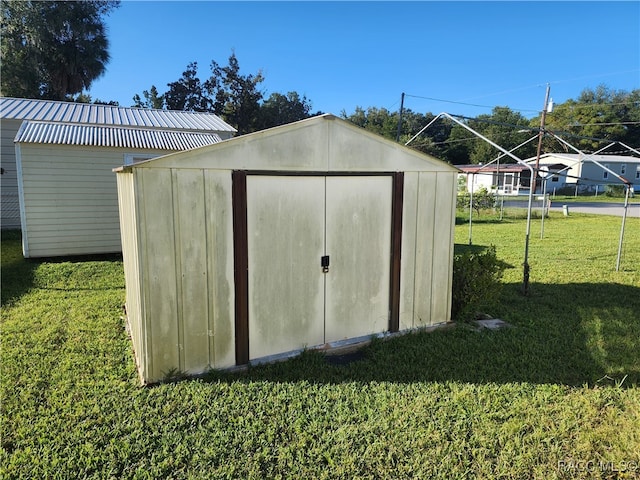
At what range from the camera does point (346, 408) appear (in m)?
3.17

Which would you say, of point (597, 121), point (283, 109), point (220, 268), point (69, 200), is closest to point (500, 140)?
point (597, 121)

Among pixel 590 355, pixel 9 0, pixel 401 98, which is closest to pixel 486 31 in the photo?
pixel 401 98

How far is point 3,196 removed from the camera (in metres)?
10.4

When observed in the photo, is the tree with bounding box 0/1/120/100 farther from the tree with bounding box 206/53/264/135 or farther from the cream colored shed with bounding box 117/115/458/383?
the cream colored shed with bounding box 117/115/458/383

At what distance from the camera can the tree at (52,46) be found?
20.4 m

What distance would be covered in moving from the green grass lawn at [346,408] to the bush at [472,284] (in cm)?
37

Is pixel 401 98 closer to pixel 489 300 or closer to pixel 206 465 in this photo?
pixel 489 300

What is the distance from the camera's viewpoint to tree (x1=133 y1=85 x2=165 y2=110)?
3484 cm

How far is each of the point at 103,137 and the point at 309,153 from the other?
6595 millimetres

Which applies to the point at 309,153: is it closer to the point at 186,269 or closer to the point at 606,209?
the point at 186,269

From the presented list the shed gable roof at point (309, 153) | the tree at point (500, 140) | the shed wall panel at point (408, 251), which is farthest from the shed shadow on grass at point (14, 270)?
the tree at point (500, 140)

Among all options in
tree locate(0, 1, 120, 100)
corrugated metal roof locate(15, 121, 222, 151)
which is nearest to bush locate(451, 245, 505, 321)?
corrugated metal roof locate(15, 121, 222, 151)

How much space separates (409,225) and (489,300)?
184 cm

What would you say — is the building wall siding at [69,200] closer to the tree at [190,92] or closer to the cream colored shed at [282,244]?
the cream colored shed at [282,244]
